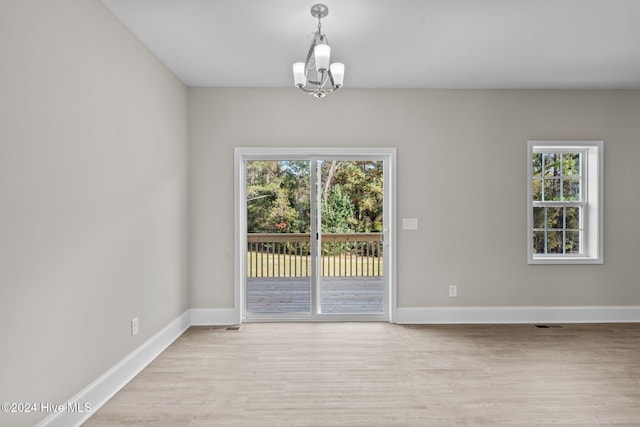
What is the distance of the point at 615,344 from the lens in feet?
11.6

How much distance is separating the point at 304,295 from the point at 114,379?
218 cm

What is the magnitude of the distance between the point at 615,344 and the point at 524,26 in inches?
119

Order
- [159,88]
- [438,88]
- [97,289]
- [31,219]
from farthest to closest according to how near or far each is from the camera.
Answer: [438,88], [159,88], [97,289], [31,219]

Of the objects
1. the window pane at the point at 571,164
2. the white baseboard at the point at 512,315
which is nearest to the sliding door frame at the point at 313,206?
the white baseboard at the point at 512,315

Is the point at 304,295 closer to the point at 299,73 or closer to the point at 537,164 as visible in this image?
the point at 299,73

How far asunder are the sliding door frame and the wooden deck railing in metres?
0.11

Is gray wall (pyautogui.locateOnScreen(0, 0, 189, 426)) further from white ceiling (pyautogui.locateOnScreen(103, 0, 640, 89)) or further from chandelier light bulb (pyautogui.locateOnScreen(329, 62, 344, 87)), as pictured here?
chandelier light bulb (pyautogui.locateOnScreen(329, 62, 344, 87))

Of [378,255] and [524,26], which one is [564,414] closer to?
[378,255]

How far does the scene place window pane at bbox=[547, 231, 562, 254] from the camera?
172 inches

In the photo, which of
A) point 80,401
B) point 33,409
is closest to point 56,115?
point 33,409

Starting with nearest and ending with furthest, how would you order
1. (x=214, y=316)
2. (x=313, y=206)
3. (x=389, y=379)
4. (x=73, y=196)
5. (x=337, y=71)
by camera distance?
(x=73, y=196), (x=337, y=71), (x=389, y=379), (x=214, y=316), (x=313, y=206)

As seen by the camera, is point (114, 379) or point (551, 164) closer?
point (114, 379)

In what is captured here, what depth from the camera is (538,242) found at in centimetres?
437

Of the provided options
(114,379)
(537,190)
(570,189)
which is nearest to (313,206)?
(114,379)
